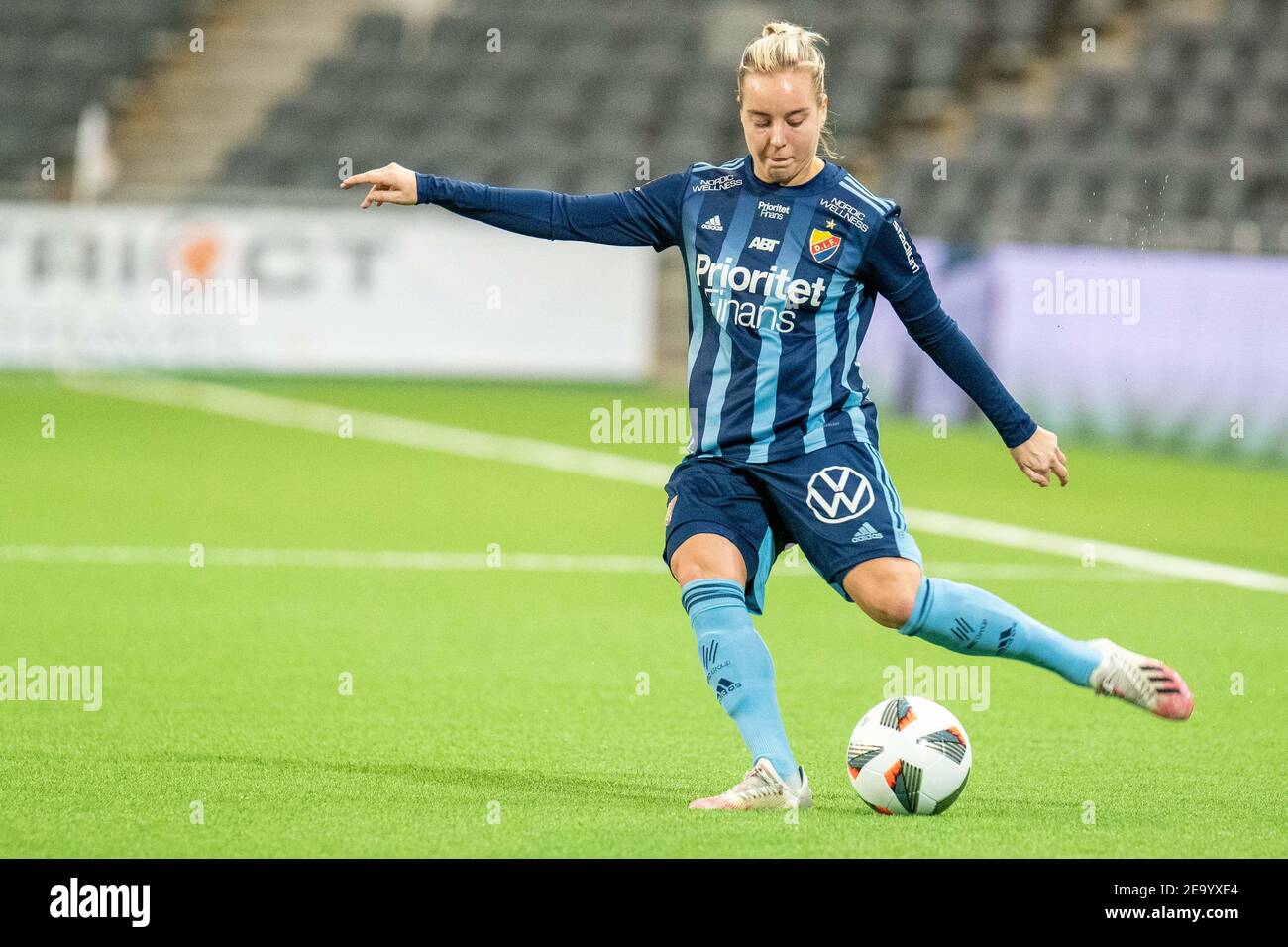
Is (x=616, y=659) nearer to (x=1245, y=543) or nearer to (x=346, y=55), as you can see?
(x=1245, y=543)

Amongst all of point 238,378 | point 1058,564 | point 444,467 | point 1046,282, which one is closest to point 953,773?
point 1058,564

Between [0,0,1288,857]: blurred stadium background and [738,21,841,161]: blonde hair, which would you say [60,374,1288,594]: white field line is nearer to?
[0,0,1288,857]: blurred stadium background

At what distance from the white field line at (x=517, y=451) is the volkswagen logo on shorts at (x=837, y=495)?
523 centimetres

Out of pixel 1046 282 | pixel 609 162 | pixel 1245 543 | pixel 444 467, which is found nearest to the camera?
pixel 1245 543

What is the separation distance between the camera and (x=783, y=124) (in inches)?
226

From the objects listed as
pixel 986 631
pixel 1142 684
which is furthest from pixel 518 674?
pixel 1142 684

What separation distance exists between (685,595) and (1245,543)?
23.6ft

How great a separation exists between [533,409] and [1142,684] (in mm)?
15582

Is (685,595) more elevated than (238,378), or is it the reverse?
(238,378)

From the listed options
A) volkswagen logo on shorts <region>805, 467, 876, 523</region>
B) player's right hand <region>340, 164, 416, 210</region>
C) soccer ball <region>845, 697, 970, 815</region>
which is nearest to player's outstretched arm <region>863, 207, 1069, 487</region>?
volkswagen logo on shorts <region>805, 467, 876, 523</region>

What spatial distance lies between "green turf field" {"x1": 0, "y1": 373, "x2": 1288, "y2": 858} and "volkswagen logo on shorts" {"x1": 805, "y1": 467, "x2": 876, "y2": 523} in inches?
31.8

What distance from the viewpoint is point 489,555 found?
37.7 feet

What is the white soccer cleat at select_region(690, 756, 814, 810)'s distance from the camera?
568 cm

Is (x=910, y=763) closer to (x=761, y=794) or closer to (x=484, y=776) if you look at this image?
(x=761, y=794)
